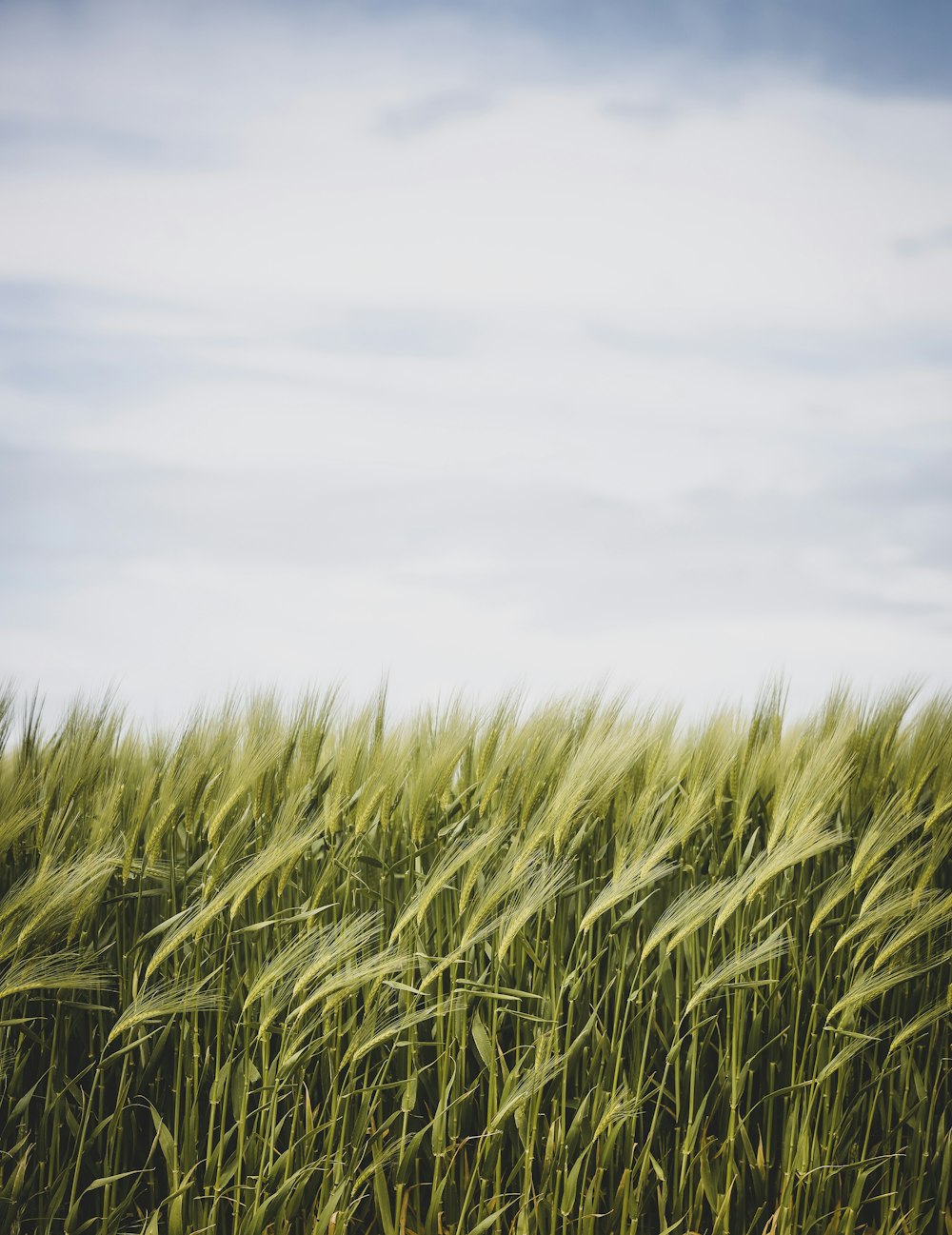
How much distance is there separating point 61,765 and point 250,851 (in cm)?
56

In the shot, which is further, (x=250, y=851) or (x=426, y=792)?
(x=250, y=851)

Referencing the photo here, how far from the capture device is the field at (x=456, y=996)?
2115mm

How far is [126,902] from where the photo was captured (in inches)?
94.5

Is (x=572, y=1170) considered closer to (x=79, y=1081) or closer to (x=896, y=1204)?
(x=896, y=1204)

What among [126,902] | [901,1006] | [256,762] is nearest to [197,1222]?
[126,902]

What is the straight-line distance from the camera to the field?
2115 millimetres

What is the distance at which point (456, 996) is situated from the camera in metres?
2.20

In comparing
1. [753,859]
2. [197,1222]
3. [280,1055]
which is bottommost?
[197,1222]

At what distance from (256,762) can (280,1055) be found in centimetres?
63

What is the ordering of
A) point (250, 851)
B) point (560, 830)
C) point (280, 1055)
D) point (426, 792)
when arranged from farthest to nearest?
point (250, 851)
point (426, 792)
point (560, 830)
point (280, 1055)

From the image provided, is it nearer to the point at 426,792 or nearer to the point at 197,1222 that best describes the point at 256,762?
the point at 426,792

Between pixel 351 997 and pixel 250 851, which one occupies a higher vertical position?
pixel 250 851

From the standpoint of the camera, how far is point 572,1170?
2.12 m

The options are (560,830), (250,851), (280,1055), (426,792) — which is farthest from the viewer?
(250,851)
